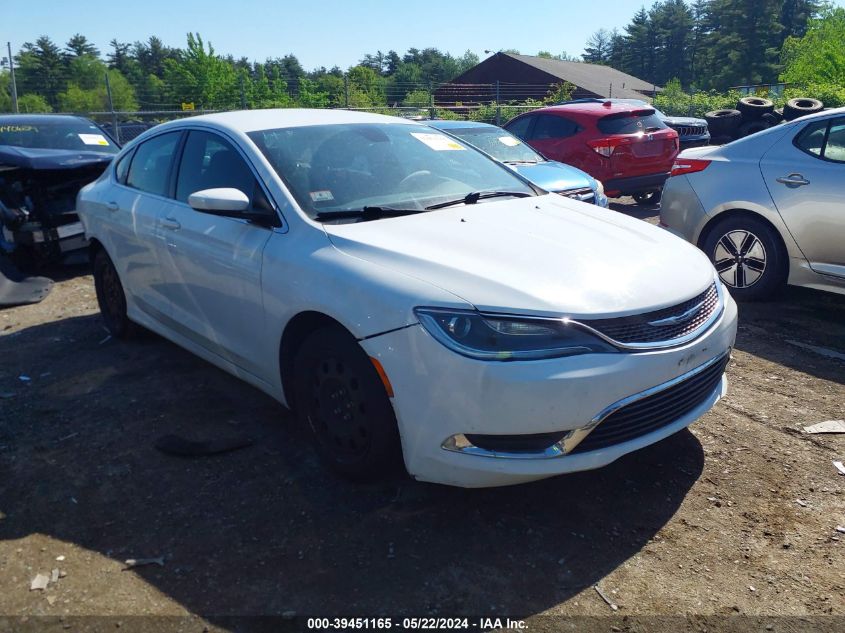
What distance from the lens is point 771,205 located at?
550 cm

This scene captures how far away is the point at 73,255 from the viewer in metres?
7.61

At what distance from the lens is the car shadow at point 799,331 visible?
456 centimetres

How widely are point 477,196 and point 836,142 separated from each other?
3312 mm

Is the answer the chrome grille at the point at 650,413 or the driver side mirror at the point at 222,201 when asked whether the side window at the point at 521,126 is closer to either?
the driver side mirror at the point at 222,201

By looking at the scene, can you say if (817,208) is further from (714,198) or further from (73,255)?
(73,255)

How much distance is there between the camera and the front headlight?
2549 mm

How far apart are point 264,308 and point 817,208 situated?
4.24m

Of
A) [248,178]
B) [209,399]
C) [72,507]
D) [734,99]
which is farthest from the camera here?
[734,99]

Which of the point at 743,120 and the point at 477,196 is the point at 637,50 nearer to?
the point at 743,120

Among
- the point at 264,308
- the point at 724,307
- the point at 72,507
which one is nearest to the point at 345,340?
the point at 264,308

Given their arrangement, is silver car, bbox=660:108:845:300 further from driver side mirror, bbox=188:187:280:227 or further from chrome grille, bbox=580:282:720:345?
driver side mirror, bbox=188:187:280:227

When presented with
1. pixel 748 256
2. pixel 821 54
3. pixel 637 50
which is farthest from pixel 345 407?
pixel 637 50

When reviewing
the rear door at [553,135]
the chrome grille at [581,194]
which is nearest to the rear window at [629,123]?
the rear door at [553,135]

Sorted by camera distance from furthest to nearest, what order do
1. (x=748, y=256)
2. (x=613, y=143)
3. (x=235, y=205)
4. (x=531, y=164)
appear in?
(x=613, y=143)
(x=531, y=164)
(x=748, y=256)
(x=235, y=205)
